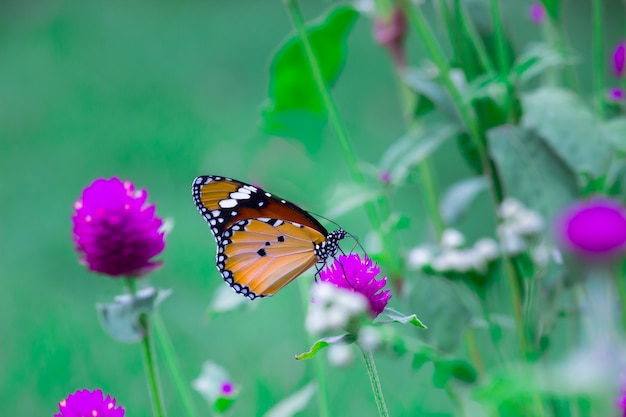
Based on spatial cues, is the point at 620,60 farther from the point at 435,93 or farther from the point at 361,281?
the point at 361,281

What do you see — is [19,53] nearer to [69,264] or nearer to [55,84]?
[55,84]

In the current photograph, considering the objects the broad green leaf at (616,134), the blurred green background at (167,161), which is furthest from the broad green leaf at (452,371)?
the broad green leaf at (616,134)

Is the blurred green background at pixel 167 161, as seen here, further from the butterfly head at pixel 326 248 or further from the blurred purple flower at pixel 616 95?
the blurred purple flower at pixel 616 95

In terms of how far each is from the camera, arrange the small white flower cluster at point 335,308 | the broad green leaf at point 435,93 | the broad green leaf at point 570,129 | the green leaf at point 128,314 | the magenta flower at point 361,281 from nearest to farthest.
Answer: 1. the small white flower cluster at point 335,308
2. the magenta flower at point 361,281
3. the green leaf at point 128,314
4. the broad green leaf at point 570,129
5. the broad green leaf at point 435,93

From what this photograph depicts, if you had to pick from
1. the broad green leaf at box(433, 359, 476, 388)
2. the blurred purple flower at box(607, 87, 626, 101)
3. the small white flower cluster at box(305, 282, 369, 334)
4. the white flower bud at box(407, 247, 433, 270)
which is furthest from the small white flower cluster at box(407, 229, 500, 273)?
the small white flower cluster at box(305, 282, 369, 334)

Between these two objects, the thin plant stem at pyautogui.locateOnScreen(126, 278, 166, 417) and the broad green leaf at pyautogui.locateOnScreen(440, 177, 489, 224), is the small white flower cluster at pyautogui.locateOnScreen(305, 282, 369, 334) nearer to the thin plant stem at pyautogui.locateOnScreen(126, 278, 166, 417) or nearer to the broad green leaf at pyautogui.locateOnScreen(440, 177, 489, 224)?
the thin plant stem at pyautogui.locateOnScreen(126, 278, 166, 417)
